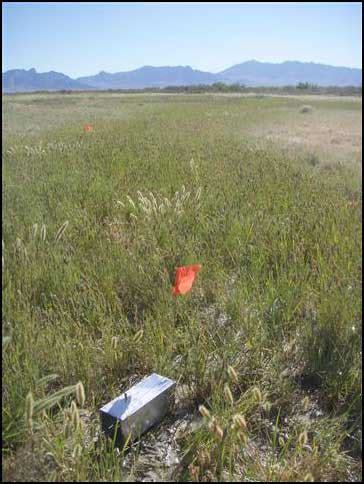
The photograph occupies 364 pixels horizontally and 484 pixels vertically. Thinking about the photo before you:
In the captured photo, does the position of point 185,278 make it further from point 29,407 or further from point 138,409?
point 29,407

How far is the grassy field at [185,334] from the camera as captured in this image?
1655 mm

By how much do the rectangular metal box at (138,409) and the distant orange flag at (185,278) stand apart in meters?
0.74

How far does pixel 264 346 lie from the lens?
233 cm

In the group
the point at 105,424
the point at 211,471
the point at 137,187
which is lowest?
the point at 211,471

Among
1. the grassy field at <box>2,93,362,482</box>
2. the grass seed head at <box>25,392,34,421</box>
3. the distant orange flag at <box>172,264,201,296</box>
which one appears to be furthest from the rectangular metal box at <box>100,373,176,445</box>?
the distant orange flag at <box>172,264,201,296</box>

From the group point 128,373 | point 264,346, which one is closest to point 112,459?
point 128,373

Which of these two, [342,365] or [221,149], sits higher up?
[221,149]

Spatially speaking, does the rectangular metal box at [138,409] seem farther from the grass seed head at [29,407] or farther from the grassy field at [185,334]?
the grass seed head at [29,407]

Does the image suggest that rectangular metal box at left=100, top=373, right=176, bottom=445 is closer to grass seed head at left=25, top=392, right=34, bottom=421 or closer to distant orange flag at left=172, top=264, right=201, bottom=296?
grass seed head at left=25, top=392, right=34, bottom=421

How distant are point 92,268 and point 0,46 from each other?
54.8 inches

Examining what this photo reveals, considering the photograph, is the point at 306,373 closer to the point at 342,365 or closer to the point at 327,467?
the point at 342,365

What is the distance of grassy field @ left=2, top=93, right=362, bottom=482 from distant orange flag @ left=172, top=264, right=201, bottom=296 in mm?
59

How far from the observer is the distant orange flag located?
2.65m

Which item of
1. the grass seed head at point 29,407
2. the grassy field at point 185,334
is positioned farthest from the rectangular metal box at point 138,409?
the grass seed head at point 29,407
